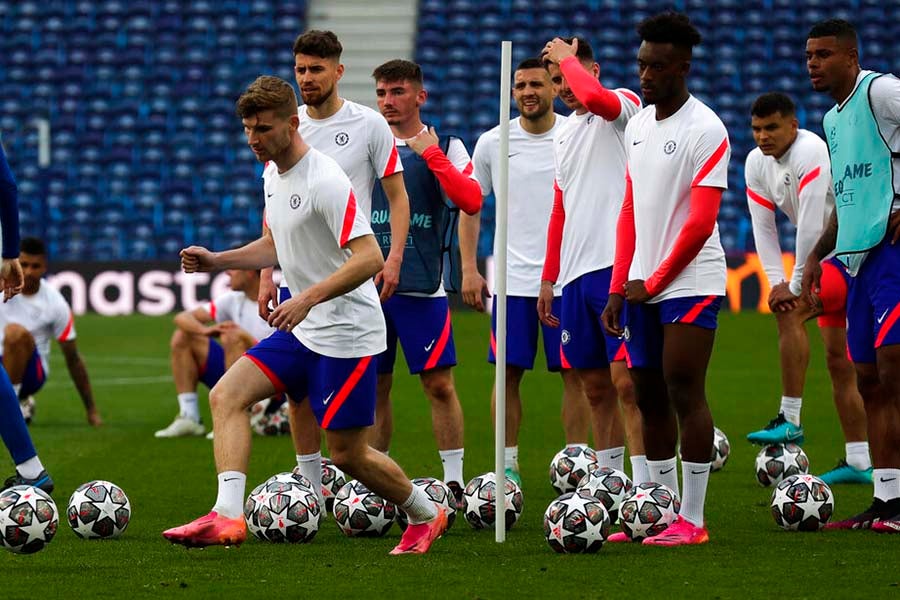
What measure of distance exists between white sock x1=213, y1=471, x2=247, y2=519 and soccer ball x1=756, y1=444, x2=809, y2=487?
12.7 ft

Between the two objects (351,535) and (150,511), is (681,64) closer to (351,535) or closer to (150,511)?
(351,535)

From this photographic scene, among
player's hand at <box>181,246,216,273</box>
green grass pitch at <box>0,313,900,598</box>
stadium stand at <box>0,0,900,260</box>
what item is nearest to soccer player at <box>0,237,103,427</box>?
green grass pitch at <box>0,313,900,598</box>

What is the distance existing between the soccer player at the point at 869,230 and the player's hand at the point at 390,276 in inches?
81.6

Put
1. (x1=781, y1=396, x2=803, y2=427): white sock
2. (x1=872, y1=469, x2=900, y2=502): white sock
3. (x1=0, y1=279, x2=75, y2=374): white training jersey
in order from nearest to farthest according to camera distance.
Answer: (x1=872, y1=469, x2=900, y2=502): white sock → (x1=781, y1=396, x2=803, y2=427): white sock → (x1=0, y1=279, x2=75, y2=374): white training jersey

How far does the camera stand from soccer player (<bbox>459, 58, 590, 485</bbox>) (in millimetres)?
8859

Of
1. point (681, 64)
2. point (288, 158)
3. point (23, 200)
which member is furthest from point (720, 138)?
point (23, 200)

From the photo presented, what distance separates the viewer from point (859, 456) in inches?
359

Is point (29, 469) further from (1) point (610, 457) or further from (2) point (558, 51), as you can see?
(2) point (558, 51)

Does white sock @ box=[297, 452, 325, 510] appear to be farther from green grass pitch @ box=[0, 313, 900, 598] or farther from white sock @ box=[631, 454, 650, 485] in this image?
white sock @ box=[631, 454, 650, 485]

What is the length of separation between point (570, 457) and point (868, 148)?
8.72ft

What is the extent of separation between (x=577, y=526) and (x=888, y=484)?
68.7 inches

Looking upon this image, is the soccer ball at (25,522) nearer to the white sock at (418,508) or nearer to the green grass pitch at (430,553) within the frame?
the green grass pitch at (430,553)

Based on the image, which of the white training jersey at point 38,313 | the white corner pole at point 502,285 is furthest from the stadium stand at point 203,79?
the white corner pole at point 502,285

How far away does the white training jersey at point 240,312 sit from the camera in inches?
516
